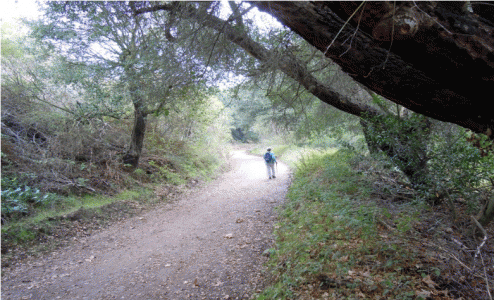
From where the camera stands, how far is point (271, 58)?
5.66 meters

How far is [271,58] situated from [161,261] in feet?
14.9

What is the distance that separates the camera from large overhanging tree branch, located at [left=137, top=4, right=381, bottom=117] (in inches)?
215

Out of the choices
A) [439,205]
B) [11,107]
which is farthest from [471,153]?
[11,107]

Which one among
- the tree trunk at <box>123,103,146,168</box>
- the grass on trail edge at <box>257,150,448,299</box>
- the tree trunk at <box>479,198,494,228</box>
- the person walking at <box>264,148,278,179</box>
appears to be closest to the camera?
the grass on trail edge at <box>257,150,448,299</box>

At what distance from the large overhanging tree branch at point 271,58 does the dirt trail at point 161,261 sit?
354cm

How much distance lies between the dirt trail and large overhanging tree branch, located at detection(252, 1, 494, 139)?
139 inches

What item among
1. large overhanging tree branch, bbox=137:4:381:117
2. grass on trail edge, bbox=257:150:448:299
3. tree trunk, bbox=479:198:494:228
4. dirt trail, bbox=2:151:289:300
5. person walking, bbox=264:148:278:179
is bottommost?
dirt trail, bbox=2:151:289:300

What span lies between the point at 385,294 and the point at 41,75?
9826mm

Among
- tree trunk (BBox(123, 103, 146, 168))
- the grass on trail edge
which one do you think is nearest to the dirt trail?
the grass on trail edge

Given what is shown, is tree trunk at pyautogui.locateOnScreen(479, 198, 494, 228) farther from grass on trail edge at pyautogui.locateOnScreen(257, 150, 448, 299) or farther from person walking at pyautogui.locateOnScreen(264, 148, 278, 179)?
person walking at pyautogui.locateOnScreen(264, 148, 278, 179)

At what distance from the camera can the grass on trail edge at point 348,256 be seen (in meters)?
3.37

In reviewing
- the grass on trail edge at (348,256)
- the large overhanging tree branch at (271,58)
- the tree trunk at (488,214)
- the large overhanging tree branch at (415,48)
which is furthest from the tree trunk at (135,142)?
the tree trunk at (488,214)

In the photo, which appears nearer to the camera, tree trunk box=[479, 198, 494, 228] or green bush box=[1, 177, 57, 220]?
tree trunk box=[479, 198, 494, 228]

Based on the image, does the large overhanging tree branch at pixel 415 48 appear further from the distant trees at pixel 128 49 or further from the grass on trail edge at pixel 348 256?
the distant trees at pixel 128 49
